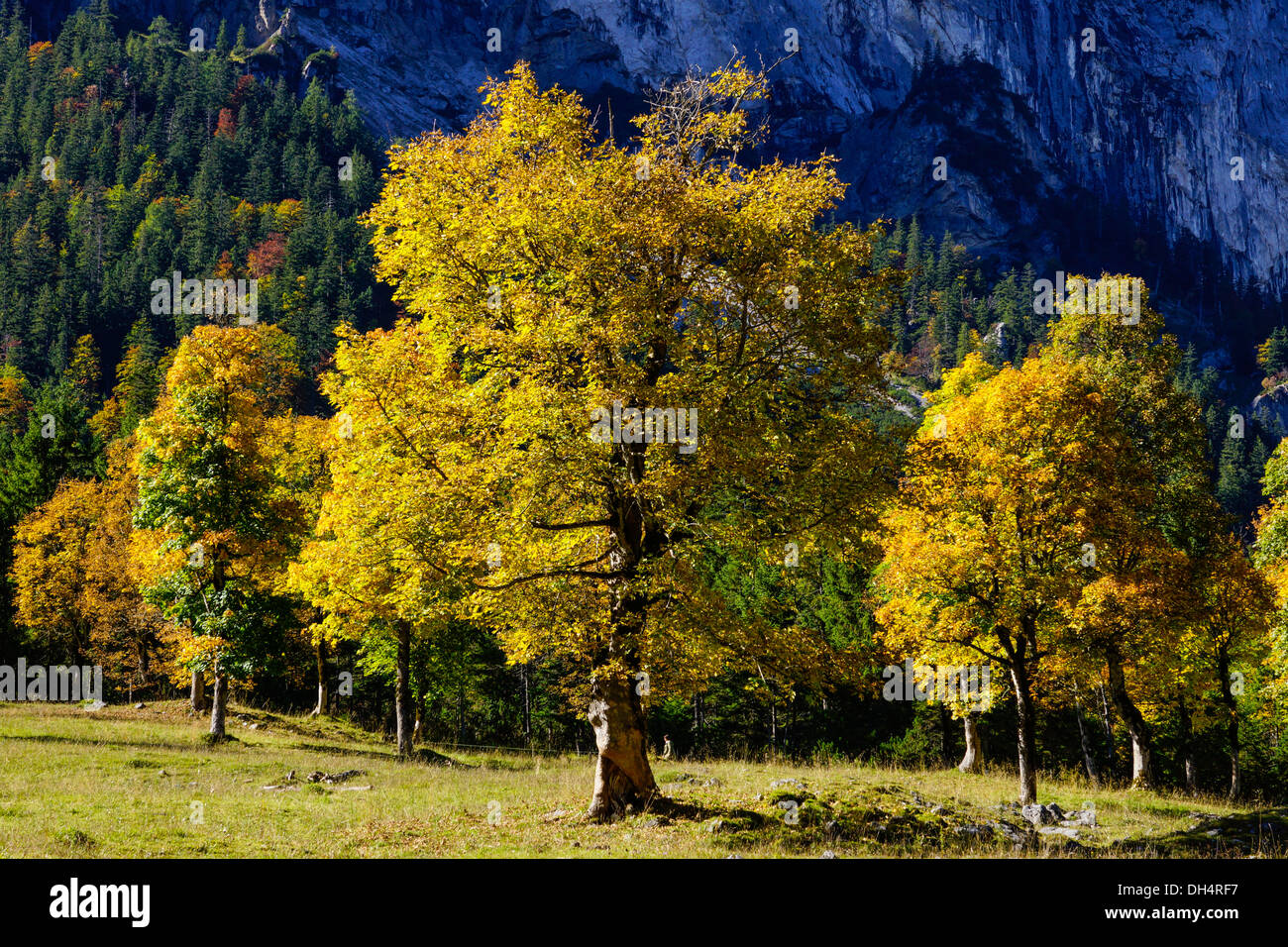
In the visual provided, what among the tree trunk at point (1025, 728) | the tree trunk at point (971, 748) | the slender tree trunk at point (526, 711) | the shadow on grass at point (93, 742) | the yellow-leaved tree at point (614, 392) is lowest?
the slender tree trunk at point (526, 711)

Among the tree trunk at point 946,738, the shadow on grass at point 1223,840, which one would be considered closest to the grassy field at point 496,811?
the shadow on grass at point 1223,840

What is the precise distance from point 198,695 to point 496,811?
26388 millimetres

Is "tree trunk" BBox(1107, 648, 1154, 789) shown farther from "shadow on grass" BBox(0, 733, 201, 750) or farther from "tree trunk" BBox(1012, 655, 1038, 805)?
"shadow on grass" BBox(0, 733, 201, 750)

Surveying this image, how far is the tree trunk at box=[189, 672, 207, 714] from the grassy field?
5.88m

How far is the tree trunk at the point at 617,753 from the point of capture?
666 inches

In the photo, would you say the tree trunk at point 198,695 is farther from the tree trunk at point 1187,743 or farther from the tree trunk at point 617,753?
the tree trunk at point 1187,743

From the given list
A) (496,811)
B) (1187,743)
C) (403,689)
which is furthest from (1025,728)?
(1187,743)

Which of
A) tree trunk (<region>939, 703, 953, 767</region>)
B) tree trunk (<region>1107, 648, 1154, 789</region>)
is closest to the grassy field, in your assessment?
tree trunk (<region>1107, 648, 1154, 789</region>)

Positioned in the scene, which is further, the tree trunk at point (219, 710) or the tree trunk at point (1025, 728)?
the tree trunk at point (219, 710)

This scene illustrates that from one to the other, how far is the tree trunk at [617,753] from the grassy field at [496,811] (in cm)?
50

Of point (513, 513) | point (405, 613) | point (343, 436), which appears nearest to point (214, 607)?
point (343, 436)

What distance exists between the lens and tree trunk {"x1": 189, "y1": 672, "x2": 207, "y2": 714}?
3753cm

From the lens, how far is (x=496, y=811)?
17.8 meters

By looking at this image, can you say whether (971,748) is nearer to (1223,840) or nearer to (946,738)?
(946,738)
